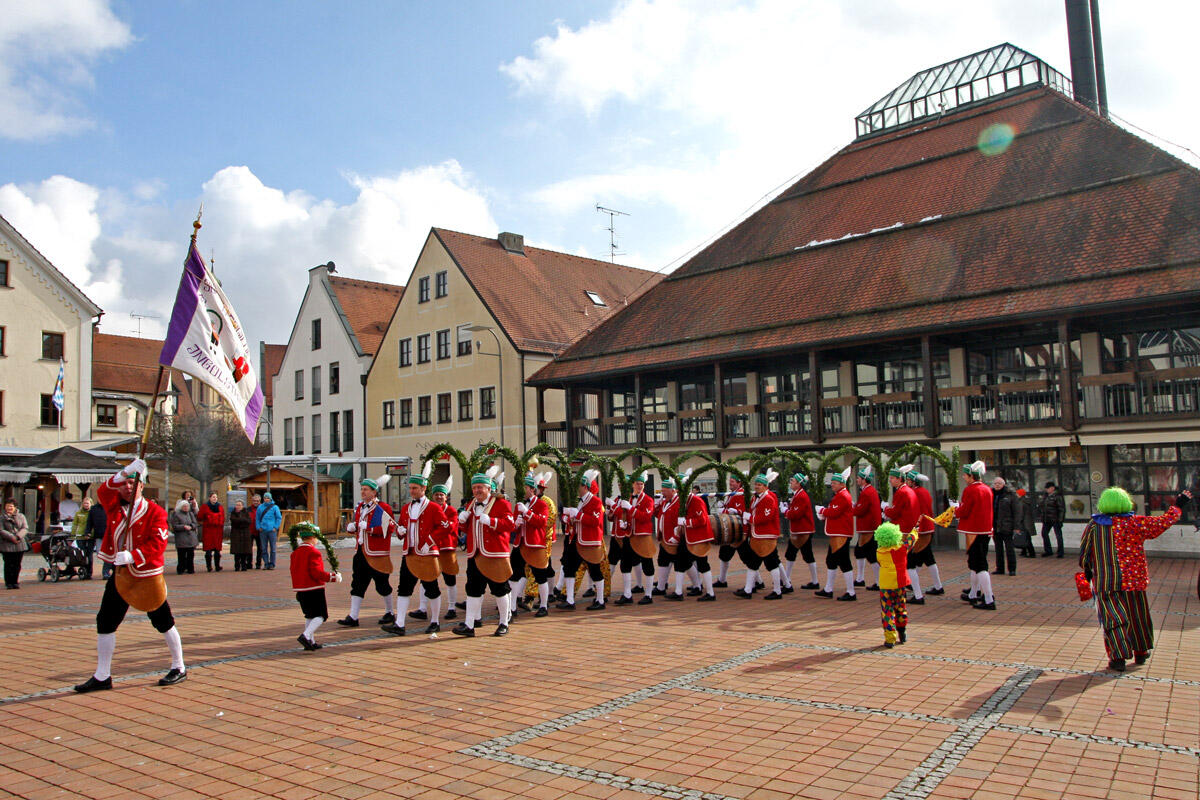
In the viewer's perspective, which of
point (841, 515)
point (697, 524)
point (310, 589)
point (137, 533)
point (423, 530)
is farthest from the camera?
point (697, 524)

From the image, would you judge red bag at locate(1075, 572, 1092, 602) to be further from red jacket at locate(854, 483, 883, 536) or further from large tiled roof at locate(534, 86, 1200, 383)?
large tiled roof at locate(534, 86, 1200, 383)

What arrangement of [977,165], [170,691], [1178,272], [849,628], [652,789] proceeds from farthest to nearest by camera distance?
[977,165], [1178,272], [849,628], [170,691], [652,789]

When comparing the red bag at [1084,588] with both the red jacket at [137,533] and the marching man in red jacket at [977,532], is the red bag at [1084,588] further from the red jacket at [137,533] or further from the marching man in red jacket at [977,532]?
the red jacket at [137,533]

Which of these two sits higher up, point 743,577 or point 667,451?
point 667,451

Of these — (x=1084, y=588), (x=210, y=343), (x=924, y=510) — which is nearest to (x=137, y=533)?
(x=210, y=343)

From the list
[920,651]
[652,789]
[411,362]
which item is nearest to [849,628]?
[920,651]

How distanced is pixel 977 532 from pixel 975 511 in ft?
1.19

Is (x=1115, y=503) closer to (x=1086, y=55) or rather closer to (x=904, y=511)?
(x=904, y=511)

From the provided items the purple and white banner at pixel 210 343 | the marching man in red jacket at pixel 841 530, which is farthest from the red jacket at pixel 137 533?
the marching man in red jacket at pixel 841 530

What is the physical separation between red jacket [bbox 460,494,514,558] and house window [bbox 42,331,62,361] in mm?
35034

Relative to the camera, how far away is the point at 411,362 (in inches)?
1711

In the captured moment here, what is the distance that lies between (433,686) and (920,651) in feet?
15.4

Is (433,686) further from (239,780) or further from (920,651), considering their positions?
(920,651)

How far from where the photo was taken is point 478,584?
10.7 m
